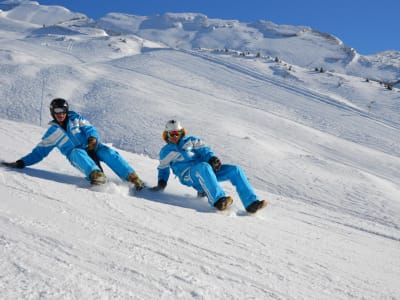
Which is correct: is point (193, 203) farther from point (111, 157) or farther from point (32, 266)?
point (32, 266)

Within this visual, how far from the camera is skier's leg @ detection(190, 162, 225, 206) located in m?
4.06

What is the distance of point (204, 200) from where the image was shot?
464cm

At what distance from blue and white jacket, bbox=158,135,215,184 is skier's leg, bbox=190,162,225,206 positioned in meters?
0.40

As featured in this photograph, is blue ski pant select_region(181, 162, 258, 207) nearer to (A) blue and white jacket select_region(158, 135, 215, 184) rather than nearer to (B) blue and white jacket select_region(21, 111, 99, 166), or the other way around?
(A) blue and white jacket select_region(158, 135, 215, 184)

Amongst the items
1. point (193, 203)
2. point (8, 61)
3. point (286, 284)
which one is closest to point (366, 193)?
point (193, 203)

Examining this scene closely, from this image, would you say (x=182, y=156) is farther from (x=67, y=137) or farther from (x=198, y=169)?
(x=67, y=137)

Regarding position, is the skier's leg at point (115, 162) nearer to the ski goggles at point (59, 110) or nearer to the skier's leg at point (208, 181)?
the ski goggles at point (59, 110)

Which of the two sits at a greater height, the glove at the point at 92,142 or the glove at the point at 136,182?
the glove at the point at 92,142

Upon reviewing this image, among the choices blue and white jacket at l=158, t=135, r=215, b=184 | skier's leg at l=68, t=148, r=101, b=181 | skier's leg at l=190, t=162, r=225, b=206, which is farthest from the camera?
blue and white jacket at l=158, t=135, r=215, b=184

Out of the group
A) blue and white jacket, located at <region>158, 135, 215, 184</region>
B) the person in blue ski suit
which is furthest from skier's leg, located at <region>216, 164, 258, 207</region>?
blue and white jacket, located at <region>158, 135, 215, 184</region>

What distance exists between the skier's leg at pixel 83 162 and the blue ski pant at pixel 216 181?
3.44 feet

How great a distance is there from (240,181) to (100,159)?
5.58 ft

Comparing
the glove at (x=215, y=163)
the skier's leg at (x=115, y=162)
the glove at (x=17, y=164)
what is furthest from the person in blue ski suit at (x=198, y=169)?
the glove at (x=17, y=164)

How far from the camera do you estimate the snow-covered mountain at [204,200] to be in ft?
7.44
